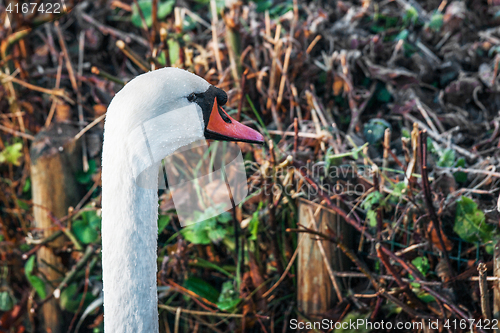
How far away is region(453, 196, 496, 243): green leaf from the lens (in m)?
1.56

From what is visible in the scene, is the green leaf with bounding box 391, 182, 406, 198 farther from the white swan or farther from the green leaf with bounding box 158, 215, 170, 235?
the green leaf with bounding box 158, 215, 170, 235

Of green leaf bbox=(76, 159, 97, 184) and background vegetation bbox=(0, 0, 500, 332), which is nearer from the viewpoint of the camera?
background vegetation bbox=(0, 0, 500, 332)

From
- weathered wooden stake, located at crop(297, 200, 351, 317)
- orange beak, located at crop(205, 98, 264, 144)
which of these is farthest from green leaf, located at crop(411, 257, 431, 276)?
orange beak, located at crop(205, 98, 264, 144)

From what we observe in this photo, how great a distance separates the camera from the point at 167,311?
2135mm

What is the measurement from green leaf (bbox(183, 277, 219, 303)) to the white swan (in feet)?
2.71

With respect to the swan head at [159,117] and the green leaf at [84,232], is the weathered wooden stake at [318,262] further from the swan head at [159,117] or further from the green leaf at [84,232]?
the green leaf at [84,232]

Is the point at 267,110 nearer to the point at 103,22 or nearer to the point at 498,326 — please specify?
the point at 498,326

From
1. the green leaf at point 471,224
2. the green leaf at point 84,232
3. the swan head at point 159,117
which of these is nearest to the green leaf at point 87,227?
the green leaf at point 84,232

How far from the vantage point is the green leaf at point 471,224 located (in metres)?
1.56

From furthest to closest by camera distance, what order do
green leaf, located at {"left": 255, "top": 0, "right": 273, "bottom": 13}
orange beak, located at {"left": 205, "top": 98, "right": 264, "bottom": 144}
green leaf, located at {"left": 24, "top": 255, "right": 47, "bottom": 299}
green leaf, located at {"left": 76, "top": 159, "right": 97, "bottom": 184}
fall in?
green leaf, located at {"left": 255, "top": 0, "right": 273, "bottom": 13} → green leaf, located at {"left": 76, "top": 159, "right": 97, "bottom": 184} → green leaf, located at {"left": 24, "top": 255, "right": 47, "bottom": 299} → orange beak, located at {"left": 205, "top": 98, "right": 264, "bottom": 144}

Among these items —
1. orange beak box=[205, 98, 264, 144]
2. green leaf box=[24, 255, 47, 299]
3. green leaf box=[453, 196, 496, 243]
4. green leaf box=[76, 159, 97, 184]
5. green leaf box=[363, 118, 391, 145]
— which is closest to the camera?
orange beak box=[205, 98, 264, 144]

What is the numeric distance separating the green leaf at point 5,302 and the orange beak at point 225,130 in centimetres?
203

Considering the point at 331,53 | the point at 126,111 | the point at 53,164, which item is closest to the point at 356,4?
the point at 331,53

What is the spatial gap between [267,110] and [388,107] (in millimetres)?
731
